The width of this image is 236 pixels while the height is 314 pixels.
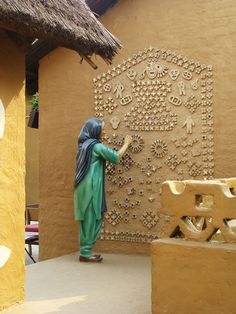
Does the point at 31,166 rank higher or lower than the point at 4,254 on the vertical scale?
higher

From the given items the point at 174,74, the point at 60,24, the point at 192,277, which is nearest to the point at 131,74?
the point at 174,74

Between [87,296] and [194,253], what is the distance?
1808mm

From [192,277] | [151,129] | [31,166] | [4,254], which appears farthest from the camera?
[31,166]

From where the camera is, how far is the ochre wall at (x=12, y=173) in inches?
211

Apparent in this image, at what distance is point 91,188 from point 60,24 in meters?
3.48

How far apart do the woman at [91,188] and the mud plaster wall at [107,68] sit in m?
0.83

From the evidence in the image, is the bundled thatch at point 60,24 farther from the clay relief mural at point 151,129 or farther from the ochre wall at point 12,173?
the clay relief mural at point 151,129

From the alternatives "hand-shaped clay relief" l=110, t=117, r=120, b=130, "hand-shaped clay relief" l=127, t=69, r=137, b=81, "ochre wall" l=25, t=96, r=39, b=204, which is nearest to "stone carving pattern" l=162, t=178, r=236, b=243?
"hand-shaped clay relief" l=110, t=117, r=120, b=130

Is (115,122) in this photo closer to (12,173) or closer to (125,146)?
(125,146)

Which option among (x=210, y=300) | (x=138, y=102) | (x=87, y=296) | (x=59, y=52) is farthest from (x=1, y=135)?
(x=59, y=52)

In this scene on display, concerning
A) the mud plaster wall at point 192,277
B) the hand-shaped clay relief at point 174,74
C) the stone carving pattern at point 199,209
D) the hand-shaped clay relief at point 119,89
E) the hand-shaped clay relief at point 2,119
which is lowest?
the mud plaster wall at point 192,277

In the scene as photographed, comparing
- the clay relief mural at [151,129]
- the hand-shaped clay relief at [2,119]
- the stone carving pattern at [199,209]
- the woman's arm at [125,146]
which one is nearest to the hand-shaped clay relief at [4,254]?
the hand-shaped clay relief at [2,119]

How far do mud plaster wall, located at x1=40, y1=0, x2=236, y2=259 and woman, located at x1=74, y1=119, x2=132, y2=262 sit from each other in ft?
2.73

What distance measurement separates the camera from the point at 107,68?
9.09 m
